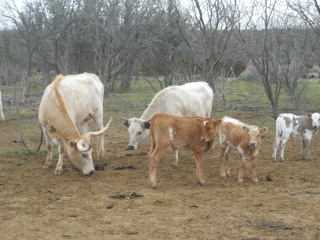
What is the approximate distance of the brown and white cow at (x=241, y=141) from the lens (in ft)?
23.8

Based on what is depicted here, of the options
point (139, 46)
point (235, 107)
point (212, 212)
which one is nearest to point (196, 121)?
point (212, 212)

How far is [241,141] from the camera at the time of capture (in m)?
7.43

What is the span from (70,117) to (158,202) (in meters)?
2.81

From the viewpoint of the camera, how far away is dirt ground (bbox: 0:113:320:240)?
498 centimetres

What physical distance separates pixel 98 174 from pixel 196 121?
2.28 metres

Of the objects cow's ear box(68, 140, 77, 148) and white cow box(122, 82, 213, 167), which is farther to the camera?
white cow box(122, 82, 213, 167)

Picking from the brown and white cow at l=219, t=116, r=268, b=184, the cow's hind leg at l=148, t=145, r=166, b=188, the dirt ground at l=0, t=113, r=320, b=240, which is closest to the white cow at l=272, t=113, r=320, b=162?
the dirt ground at l=0, t=113, r=320, b=240

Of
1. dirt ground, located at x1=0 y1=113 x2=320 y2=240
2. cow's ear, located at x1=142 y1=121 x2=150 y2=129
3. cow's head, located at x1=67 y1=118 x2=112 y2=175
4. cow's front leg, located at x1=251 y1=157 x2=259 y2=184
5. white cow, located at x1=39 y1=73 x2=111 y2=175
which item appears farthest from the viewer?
cow's ear, located at x1=142 y1=121 x2=150 y2=129

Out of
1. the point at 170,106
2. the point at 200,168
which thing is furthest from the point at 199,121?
the point at 170,106

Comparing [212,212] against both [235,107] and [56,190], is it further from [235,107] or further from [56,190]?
[235,107]

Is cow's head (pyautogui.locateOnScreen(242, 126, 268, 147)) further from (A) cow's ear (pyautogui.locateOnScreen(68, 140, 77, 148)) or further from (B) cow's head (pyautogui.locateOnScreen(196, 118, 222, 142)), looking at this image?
(A) cow's ear (pyautogui.locateOnScreen(68, 140, 77, 148))

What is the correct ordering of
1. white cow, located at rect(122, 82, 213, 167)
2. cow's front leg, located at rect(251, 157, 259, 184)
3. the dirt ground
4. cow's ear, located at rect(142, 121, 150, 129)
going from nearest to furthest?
the dirt ground < cow's front leg, located at rect(251, 157, 259, 184) < cow's ear, located at rect(142, 121, 150, 129) < white cow, located at rect(122, 82, 213, 167)

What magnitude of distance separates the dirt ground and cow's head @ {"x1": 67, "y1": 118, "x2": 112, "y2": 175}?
196 millimetres

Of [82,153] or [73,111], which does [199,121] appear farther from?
[73,111]
